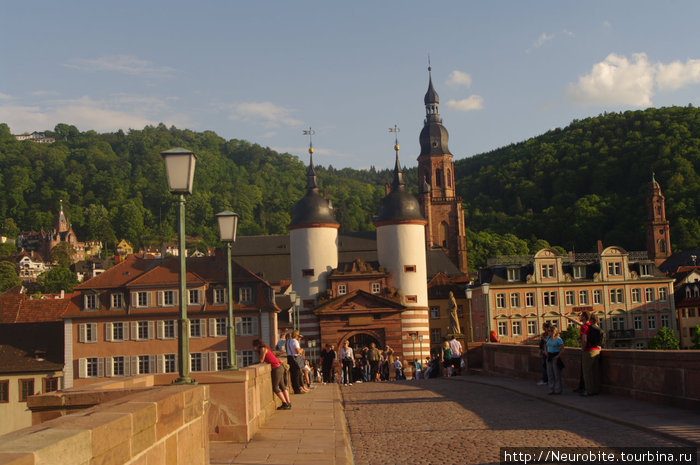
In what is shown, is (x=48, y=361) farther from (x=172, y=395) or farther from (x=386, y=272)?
(x=172, y=395)

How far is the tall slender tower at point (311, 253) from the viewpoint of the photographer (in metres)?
64.6

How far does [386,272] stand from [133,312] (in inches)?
743

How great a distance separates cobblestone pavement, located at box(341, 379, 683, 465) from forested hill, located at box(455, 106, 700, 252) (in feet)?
373

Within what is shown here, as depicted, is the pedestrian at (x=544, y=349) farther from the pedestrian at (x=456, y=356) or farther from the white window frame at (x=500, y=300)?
the white window frame at (x=500, y=300)

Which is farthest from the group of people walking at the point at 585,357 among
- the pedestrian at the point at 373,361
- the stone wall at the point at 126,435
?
the pedestrian at the point at 373,361

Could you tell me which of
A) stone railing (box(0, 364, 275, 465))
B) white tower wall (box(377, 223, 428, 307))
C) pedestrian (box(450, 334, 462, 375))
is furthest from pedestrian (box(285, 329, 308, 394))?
white tower wall (box(377, 223, 428, 307))

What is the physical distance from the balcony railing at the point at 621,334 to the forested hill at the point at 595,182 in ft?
159

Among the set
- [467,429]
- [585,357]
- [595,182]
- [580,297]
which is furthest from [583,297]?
[467,429]

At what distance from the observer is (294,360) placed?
2220 centimetres

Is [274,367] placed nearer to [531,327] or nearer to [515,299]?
[515,299]

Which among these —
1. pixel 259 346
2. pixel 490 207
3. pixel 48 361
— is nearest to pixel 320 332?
pixel 48 361

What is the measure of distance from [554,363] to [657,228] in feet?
354

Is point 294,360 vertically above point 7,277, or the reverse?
point 7,277

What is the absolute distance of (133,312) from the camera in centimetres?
6494
